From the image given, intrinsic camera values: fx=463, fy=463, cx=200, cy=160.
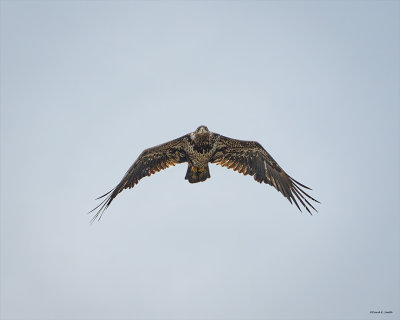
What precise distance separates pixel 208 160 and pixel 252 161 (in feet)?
4.70

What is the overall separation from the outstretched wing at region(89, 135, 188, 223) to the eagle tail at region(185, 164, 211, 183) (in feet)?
1.45

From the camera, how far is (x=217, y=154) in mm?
14562

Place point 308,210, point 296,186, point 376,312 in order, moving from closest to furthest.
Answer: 1. point 376,312
2. point 308,210
3. point 296,186

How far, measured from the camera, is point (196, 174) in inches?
563

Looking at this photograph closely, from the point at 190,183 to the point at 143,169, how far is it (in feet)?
5.00

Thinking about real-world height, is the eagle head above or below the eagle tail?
above

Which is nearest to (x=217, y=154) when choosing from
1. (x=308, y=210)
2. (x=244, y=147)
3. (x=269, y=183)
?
(x=244, y=147)

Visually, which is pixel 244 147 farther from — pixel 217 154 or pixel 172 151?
pixel 172 151

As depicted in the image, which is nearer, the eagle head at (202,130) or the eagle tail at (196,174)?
the eagle head at (202,130)

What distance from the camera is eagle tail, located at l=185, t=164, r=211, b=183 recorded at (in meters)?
14.3

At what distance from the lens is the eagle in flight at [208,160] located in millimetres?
13797

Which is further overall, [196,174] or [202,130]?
[196,174]

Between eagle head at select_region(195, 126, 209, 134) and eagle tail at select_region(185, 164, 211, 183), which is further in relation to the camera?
eagle tail at select_region(185, 164, 211, 183)

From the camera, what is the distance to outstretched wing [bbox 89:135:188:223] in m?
13.9
